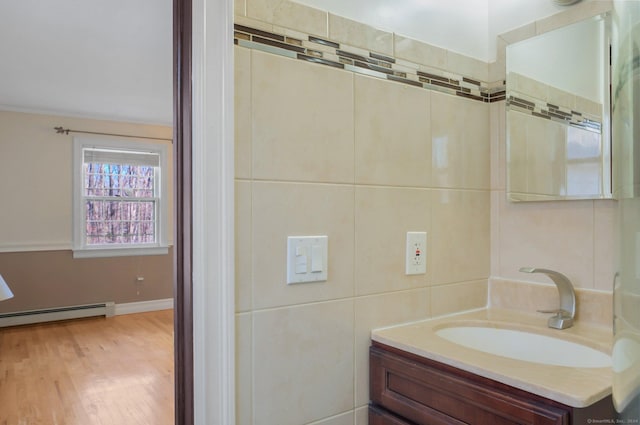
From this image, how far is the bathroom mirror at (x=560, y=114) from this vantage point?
1.26 metres

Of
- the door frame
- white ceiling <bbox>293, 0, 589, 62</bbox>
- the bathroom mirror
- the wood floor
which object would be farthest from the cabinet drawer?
the wood floor

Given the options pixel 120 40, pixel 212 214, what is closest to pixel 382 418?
pixel 212 214

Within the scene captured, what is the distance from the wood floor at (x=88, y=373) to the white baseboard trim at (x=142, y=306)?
0.29 metres

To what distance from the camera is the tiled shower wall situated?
1.03 metres

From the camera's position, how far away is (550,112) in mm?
1386

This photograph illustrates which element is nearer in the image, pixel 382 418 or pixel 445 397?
pixel 445 397

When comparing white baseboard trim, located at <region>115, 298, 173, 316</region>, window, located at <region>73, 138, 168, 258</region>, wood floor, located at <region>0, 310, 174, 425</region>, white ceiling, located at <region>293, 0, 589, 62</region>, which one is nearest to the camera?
white ceiling, located at <region>293, 0, 589, 62</region>

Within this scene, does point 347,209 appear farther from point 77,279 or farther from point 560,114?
point 77,279

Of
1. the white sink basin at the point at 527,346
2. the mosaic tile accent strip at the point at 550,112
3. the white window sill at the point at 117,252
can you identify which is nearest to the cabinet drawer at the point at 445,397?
the white sink basin at the point at 527,346

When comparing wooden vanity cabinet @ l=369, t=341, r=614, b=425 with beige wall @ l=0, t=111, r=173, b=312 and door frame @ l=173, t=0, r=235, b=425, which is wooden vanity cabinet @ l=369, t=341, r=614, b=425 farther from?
beige wall @ l=0, t=111, r=173, b=312

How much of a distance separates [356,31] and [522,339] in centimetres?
104

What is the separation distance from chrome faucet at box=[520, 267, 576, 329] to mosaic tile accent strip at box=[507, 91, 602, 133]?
46cm

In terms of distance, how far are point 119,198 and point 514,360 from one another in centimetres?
525

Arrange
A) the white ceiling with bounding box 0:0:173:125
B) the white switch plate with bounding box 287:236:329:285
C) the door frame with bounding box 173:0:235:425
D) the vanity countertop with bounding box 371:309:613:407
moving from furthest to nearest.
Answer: the white ceiling with bounding box 0:0:173:125
the white switch plate with bounding box 287:236:329:285
the door frame with bounding box 173:0:235:425
the vanity countertop with bounding box 371:309:613:407
